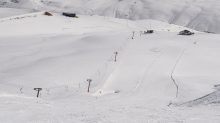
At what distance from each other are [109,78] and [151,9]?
115168mm

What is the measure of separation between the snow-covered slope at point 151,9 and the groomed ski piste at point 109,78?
6764 centimetres

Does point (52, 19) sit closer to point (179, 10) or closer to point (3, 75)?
point (3, 75)

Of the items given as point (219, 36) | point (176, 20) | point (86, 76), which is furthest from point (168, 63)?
point (176, 20)

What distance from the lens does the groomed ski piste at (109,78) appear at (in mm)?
13180

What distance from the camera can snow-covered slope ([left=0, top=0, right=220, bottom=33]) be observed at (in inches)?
4382

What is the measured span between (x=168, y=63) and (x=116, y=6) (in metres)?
126

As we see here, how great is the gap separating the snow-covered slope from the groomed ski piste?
6764 cm

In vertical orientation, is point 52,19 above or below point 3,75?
above

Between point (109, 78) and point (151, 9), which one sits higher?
point (151, 9)

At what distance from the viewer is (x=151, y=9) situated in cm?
13250

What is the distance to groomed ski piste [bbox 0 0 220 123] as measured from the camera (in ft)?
43.2

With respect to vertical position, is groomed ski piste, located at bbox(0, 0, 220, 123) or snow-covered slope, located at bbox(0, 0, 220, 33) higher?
snow-covered slope, located at bbox(0, 0, 220, 33)

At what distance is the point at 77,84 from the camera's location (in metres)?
25.1

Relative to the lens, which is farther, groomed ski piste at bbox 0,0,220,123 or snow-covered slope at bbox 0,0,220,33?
snow-covered slope at bbox 0,0,220,33
